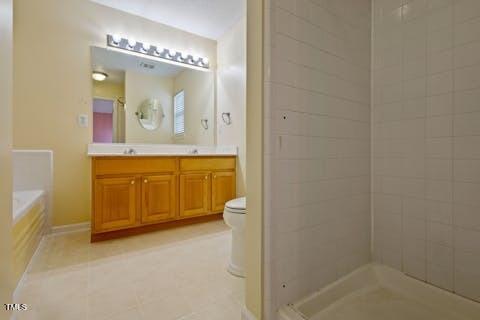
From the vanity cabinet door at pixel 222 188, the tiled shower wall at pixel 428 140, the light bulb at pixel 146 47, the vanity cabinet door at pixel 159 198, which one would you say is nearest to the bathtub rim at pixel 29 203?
the vanity cabinet door at pixel 159 198

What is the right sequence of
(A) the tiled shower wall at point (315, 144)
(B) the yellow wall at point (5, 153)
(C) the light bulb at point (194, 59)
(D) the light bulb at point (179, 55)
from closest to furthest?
(B) the yellow wall at point (5, 153)
(A) the tiled shower wall at point (315, 144)
(D) the light bulb at point (179, 55)
(C) the light bulb at point (194, 59)

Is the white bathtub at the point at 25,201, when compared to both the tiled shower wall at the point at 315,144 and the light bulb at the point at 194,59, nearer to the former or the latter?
the tiled shower wall at the point at 315,144

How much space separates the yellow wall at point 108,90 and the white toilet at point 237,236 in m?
1.96

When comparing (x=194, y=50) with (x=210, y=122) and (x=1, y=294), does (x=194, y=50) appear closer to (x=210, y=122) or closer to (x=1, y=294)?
(x=210, y=122)

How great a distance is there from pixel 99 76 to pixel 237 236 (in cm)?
226

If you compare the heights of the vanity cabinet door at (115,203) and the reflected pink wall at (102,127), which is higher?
the reflected pink wall at (102,127)

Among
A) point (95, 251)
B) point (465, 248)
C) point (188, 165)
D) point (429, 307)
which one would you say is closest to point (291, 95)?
point (465, 248)

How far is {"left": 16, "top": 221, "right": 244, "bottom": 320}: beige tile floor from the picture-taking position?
1182mm

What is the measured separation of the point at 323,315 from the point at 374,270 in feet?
1.74

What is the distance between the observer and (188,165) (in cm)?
250

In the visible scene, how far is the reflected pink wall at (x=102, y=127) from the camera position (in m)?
2.48

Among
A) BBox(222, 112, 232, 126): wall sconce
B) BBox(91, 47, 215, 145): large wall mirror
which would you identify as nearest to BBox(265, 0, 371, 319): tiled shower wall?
BBox(222, 112, 232, 126): wall sconce

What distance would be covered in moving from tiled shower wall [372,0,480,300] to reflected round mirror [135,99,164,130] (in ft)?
7.79

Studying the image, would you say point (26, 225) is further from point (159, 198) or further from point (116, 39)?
point (116, 39)
